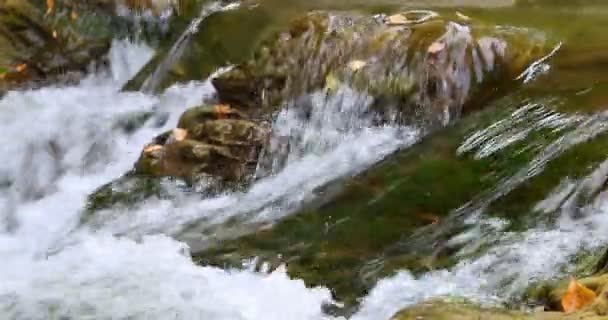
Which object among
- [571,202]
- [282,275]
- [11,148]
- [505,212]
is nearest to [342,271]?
[282,275]

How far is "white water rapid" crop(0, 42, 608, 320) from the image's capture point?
696 centimetres

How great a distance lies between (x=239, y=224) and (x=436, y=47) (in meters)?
3.14

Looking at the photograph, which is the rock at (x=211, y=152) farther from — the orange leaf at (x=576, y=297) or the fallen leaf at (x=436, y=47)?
the orange leaf at (x=576, y=297)

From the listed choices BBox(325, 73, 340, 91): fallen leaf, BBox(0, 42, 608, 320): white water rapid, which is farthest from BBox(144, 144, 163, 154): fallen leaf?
BBox(325, 73, 340, 91): fallen leaf

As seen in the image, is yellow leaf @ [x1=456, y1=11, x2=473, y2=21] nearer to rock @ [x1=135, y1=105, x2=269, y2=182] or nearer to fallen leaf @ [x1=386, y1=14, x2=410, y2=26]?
fallen leaf @ [x1=386, y1=14, x2=410, y2=26]

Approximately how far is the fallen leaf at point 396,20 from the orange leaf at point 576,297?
5.71 metres

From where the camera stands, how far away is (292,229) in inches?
324

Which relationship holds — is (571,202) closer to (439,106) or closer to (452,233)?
(452,233)

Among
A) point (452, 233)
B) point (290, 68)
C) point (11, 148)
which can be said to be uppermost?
point (290, 68)

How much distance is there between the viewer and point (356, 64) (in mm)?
10031

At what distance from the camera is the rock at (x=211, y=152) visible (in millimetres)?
9703

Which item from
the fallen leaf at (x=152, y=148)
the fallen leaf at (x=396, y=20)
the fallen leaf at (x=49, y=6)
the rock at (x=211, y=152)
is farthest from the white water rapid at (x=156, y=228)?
the fallen leaf at (x=49, y=6)

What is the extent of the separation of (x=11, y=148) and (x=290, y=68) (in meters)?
4.67

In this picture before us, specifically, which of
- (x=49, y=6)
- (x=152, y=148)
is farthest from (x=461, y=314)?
(x=49, y=6)
